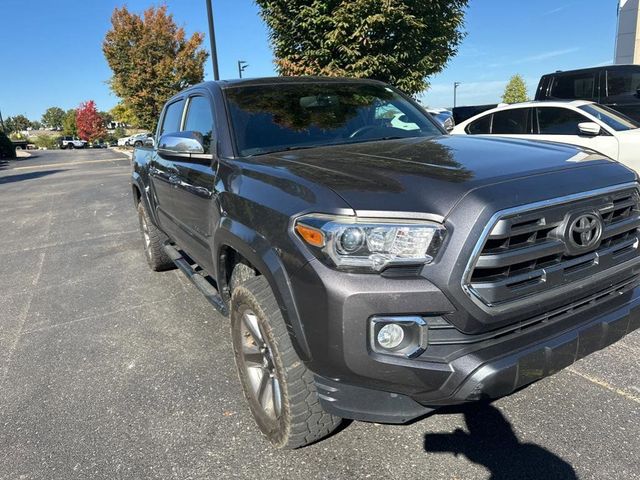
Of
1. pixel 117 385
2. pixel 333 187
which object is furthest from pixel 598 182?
pixel 117 385

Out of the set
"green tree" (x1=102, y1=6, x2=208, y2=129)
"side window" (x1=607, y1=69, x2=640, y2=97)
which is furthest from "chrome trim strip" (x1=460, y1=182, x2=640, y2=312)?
"green tree" (x1=102, y1=6, x2=208, y2=129)

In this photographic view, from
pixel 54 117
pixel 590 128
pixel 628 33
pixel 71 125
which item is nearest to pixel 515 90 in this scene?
pixel 628 33

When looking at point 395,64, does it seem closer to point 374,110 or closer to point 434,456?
point 374,110

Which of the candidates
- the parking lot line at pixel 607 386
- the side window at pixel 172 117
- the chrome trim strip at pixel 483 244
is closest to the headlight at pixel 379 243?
the chrome trim strip at pixel 483 244

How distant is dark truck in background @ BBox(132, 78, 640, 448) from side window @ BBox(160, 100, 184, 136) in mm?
1814

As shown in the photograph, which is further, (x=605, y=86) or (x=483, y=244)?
(x=605, y=86)

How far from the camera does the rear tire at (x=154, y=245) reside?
5277mm

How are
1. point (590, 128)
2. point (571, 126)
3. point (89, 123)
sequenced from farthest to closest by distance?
1. point (89, 123)
2. point (571, 126)
3. point (590, 128)

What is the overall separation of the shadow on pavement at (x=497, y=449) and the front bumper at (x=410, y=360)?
54cm

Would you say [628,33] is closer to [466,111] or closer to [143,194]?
[466,111]

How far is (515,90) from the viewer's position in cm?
6394

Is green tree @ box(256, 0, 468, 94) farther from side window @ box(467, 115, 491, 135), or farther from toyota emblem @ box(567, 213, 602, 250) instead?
toyota emblem @ box(567, 213, 602, 250)

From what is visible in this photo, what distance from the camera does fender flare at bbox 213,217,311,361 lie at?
205 cm

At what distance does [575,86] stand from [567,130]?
3.21 metres
